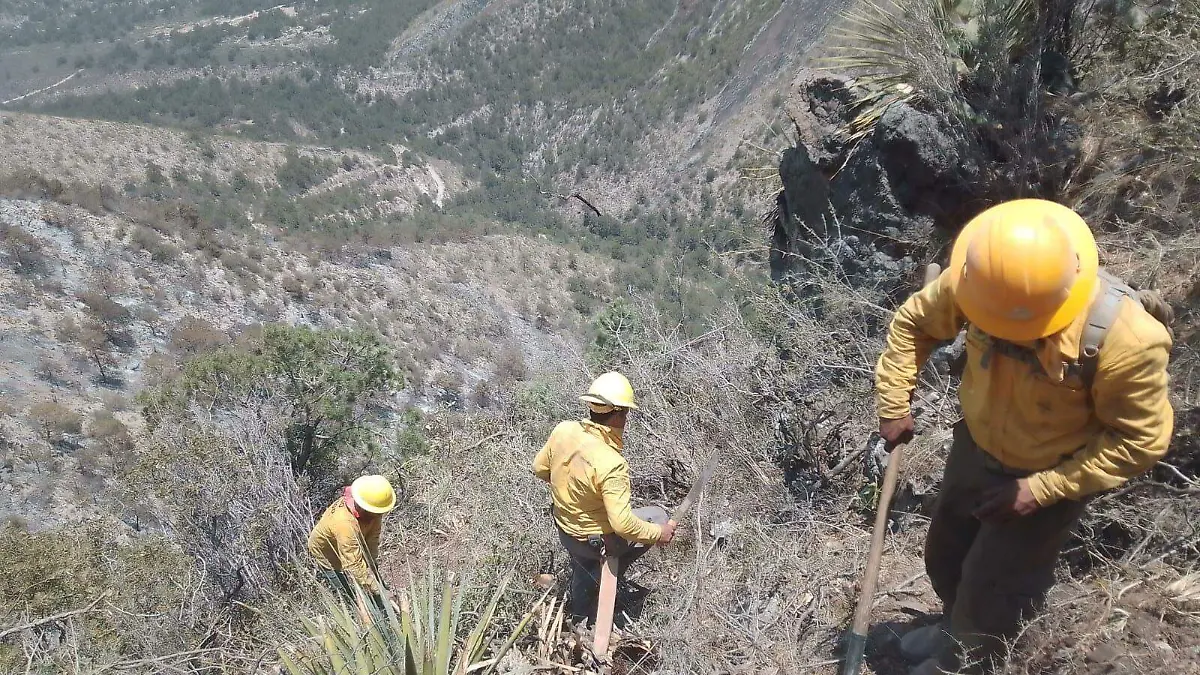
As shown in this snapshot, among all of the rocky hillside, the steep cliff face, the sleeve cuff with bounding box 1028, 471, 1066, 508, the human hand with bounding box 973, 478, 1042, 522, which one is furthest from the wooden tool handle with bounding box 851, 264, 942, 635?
the rocky hillside

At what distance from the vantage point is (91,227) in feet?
74.4

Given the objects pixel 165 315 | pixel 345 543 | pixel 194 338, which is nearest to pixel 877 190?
pixel 345 543

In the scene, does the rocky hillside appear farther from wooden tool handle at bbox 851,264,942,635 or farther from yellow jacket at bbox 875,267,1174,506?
yellow jacket at bbox 875,267,1174,506

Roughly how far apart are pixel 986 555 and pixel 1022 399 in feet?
1.68

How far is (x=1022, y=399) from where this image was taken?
1.86m

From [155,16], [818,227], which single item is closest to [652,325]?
[818,227]

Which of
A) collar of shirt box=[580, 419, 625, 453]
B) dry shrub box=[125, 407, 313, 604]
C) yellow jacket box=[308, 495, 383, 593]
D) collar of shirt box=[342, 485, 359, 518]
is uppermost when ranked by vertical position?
collar of shirt box=[580, 419, 625, 453]

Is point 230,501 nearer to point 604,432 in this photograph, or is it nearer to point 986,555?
point 604,432

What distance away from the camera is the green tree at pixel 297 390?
30.7ft

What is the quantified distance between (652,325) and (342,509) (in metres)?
3.04

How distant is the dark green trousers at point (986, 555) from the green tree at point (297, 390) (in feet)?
27.1

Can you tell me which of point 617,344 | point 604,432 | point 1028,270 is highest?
point 1028,270

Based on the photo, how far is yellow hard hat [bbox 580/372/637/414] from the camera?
301 cm

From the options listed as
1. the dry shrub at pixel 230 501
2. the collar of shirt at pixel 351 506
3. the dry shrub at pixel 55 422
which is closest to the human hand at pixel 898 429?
the collar of shirt at pixel 351 506
